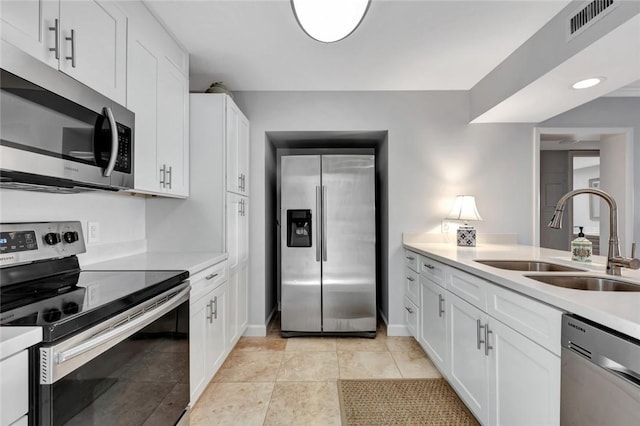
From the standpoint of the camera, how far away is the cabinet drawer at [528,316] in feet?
3.60

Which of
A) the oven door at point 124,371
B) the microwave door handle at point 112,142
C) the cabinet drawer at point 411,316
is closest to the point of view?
the oven door at point 124,371

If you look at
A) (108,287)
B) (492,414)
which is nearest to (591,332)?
(492,414)

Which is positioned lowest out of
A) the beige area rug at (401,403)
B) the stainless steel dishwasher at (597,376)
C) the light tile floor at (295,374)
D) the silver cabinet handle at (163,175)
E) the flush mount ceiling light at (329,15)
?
the light tile floor at (295,374)

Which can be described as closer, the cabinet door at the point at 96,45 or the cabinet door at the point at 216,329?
the cabinet door at the point at 96,45

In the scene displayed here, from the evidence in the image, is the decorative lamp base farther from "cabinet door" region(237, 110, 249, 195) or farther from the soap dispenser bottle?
"cabinet door" region(237, 110, 249, 195)

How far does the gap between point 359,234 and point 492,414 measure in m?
1.82

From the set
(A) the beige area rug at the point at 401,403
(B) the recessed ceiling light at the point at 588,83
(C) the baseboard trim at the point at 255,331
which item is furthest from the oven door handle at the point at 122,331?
(B) the recessed ceiling light at the point at 588,83

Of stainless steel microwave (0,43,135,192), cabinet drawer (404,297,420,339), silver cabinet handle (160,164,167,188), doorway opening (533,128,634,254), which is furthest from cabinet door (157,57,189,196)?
doorway opening (533,128,634,254)

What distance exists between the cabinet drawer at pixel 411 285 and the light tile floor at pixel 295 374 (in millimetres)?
449

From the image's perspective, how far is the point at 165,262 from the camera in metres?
1.89

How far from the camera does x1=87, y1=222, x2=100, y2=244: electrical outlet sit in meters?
1.80

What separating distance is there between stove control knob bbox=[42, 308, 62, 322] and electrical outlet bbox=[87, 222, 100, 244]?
1016mm

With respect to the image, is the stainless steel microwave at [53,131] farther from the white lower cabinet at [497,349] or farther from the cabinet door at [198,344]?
the white lower cabinet at [497,349]

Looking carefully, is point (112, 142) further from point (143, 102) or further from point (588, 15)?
point (588, 15)
